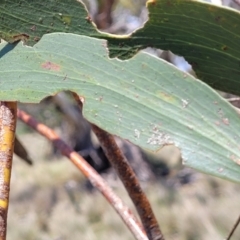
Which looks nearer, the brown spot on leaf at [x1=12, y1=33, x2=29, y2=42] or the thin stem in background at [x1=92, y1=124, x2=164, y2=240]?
the brown spot on leaf at [x1=12, y1=33, x2=29, y2=42]

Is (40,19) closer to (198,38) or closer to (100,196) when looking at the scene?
(198,38)

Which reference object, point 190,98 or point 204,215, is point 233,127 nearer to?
point 190,98

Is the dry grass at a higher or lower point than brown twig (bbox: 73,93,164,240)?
lower

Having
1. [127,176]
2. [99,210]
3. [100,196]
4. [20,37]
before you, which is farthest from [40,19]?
[100,196]

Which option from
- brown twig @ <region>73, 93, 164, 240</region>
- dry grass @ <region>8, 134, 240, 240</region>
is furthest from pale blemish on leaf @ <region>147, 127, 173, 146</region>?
dry grass @ <region>8, 134, 240, 240</region>

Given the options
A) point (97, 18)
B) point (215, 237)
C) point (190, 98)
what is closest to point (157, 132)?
point (190, 98)

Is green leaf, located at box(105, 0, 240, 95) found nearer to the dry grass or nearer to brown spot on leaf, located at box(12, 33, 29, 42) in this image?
brown spot on leaf, located at box(12, 33, 29, 42)

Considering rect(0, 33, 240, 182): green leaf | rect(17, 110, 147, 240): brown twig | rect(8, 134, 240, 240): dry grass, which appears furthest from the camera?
rect(8, 134, 240, 240): dry grass
